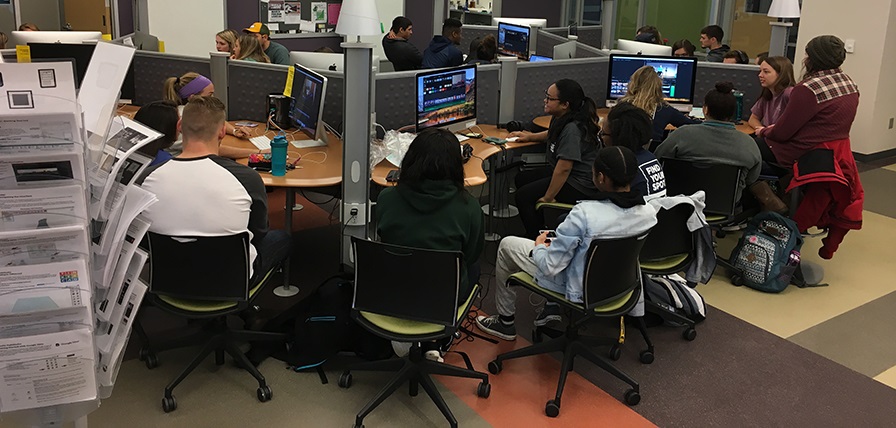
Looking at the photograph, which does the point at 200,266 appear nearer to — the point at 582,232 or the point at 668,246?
the point at 582,232

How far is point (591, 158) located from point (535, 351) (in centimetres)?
123

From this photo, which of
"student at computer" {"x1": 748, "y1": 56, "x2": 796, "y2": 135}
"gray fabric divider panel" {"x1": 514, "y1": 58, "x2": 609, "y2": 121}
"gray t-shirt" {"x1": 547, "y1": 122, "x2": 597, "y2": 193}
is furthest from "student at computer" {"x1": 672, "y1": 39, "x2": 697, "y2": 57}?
"gray t-shirt" {"x1": 547, "y1": 122, "x2": 597, "y2": 193}

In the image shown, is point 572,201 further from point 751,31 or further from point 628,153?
point 751,31

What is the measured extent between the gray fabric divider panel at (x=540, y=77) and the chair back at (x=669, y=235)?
1.85 m

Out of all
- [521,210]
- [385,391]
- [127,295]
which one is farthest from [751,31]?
[127,295]

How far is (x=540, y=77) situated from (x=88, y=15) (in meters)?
4.89

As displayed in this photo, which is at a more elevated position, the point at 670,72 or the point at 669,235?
the point at 670,72

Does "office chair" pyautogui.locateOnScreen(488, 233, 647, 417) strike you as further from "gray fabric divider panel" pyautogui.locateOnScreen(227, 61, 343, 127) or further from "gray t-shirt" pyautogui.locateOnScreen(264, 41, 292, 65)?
"gray t-shirt" pyautogui.locateOnScreen(264, 41, 292, 65)

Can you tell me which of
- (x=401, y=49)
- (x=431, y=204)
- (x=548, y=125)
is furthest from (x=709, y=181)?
(x=401, y=49)

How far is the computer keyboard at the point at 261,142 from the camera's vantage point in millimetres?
4098

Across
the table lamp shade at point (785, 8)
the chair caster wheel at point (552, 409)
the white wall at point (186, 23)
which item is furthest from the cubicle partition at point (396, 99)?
the white wall at point (186, 23)

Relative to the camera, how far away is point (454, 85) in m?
4.48

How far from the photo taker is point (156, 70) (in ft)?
16.4

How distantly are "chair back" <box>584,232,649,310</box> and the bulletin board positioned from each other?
605 cm
